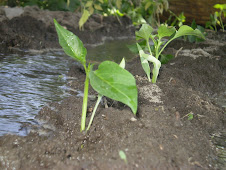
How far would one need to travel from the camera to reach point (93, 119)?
147 cm

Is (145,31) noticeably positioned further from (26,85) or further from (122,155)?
(122,155)

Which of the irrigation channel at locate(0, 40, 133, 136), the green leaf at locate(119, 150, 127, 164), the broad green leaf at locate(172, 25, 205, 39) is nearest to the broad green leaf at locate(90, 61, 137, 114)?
the green leaf at locate(119, 150, 127, 164)

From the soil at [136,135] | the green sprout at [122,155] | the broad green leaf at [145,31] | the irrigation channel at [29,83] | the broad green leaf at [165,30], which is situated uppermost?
the broad green leaf at [165,30]

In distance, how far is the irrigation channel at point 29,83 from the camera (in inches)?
69.0

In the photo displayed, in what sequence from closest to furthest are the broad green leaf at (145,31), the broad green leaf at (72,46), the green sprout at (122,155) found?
the green sprout at (122,155) < the broad green leaf at (72,46) < the broad green leaf at (145,31)

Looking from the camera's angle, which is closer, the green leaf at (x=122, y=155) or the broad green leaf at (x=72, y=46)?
the green leaf at (x=122, y=155)

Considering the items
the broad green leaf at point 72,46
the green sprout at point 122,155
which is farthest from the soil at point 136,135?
the broad green leaf at point 72,46

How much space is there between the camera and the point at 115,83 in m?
1.26

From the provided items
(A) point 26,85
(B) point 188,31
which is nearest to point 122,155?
(B) point 188,31

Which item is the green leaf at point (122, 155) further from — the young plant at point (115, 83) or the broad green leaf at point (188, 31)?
the broad green leaf at point (188, 31)

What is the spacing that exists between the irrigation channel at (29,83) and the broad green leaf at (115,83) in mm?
523

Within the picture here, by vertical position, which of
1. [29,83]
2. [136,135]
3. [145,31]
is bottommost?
[29,83]

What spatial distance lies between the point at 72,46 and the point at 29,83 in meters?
1.02

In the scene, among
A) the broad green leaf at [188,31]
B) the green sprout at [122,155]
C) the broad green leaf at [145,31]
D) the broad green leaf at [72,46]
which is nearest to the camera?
the green sprout at [122,155]
